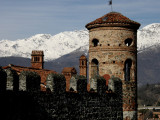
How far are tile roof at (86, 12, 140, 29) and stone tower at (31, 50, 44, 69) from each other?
368 inches

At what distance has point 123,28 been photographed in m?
23.2

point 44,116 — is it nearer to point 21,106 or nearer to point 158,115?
point 21,106

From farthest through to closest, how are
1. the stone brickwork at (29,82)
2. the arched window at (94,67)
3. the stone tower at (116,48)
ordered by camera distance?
the arched window at (94,67)
the stone tower at (116,48)
the stone brickwork at (29,82)

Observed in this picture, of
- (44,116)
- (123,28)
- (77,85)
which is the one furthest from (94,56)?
(44,116)

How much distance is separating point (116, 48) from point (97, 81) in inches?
295

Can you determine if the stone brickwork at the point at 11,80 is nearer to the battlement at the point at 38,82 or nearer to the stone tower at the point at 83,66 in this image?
the battlement at the point at 38,82

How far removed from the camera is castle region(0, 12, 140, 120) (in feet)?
37.2

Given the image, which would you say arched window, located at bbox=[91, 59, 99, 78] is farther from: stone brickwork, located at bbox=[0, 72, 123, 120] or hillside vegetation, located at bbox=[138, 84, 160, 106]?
hillside vegetation, located at bbox=[138, 84, 160, 106]

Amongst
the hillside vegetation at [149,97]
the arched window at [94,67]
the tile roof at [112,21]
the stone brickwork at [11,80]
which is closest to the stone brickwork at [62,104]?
the stone brickwork at [11,80]

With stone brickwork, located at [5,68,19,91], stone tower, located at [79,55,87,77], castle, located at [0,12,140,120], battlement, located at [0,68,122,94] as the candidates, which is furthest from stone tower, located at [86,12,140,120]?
stone tower, located at [79,55,87,77]

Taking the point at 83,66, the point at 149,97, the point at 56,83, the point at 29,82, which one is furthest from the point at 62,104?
the point at 149,97

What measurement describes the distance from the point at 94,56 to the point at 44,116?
1232cm

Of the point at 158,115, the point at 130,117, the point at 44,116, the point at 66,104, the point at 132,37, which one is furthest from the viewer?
the point at 158,115

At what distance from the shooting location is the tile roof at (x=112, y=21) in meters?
23.0
